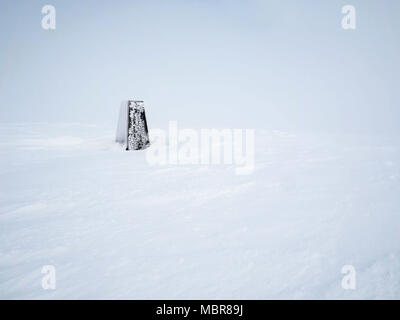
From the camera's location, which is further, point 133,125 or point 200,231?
point 133,125

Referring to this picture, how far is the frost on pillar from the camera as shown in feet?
11.5

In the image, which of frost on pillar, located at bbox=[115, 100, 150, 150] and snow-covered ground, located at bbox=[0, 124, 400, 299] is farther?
frost on pillar, located at bbox=[115, 100, 150, 150]

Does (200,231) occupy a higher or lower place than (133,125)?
lower

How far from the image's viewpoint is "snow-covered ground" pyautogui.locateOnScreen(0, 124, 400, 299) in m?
1.00

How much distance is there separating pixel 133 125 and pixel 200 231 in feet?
8.22

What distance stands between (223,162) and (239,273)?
1859mm

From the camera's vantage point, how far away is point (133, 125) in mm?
3510

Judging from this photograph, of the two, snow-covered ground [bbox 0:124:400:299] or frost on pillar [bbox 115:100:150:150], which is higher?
frost on pillar [bbox 115:100:150:150]

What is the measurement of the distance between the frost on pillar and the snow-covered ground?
1.02 meters

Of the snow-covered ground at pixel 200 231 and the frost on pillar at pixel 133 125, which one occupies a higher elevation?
the frost on pillar at pixel 133 125

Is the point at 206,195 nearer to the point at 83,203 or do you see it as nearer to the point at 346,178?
the point at 83,203

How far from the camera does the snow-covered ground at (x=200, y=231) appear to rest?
3.28 feet

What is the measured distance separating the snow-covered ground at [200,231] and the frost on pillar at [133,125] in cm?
102

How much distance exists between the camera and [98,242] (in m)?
1.27
